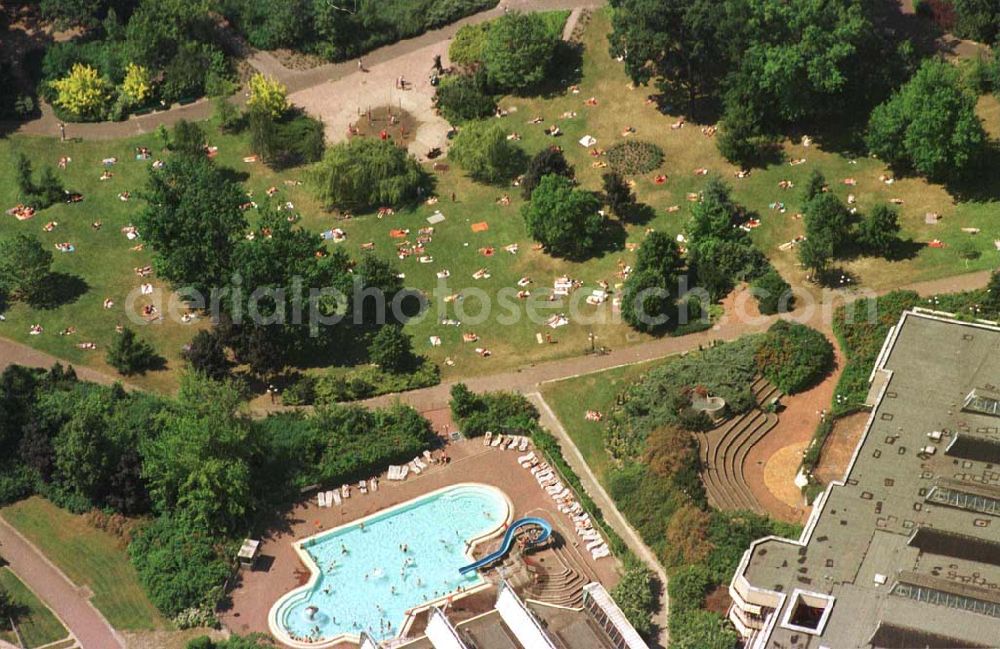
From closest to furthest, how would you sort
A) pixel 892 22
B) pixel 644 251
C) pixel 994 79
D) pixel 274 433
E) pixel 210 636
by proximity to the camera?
1. pixel 210 636
2. pixel 274 433
3. pixel 644 251
4. pixel 994 79
5. pixel 892 22

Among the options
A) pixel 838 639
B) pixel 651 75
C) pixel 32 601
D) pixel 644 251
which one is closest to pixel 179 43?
pixel 651 75

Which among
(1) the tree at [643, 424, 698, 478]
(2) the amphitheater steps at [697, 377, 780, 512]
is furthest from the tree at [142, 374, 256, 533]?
(2) the amphitheater steps at [697, 377, 780, 512]

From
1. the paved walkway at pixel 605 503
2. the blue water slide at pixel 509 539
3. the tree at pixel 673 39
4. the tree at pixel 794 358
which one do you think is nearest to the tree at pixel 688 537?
the paved walkway at pixel 605 503

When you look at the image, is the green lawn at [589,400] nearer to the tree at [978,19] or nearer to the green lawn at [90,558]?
the green lawn at [90,558]

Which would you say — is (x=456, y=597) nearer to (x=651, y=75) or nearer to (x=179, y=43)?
(x=651, y=75)

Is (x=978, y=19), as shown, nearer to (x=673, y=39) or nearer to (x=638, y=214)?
(x=673, y=39)

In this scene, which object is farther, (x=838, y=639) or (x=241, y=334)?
(x=241, y=334)

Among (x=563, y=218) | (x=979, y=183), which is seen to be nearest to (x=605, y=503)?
(x=563, y=218)
